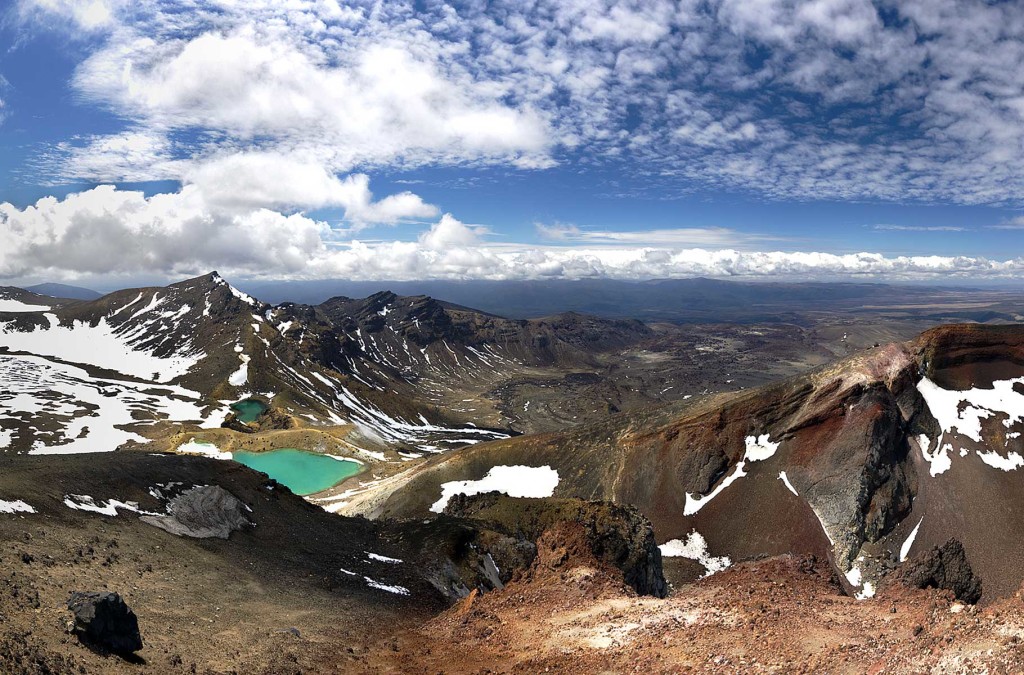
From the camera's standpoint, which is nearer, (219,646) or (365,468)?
(219,646)

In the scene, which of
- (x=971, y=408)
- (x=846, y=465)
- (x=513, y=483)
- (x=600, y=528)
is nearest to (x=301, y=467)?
(x=513, y=483)

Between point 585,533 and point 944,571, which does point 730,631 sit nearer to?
point 585,533

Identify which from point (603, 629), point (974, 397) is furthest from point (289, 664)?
point (974, 397)

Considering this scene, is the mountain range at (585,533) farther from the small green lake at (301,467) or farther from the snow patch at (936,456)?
the small green lake at (301,467)

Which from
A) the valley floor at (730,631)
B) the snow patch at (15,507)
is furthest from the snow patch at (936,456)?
the snow patch at (15,507)

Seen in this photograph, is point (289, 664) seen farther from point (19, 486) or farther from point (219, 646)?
point (19, 486)
